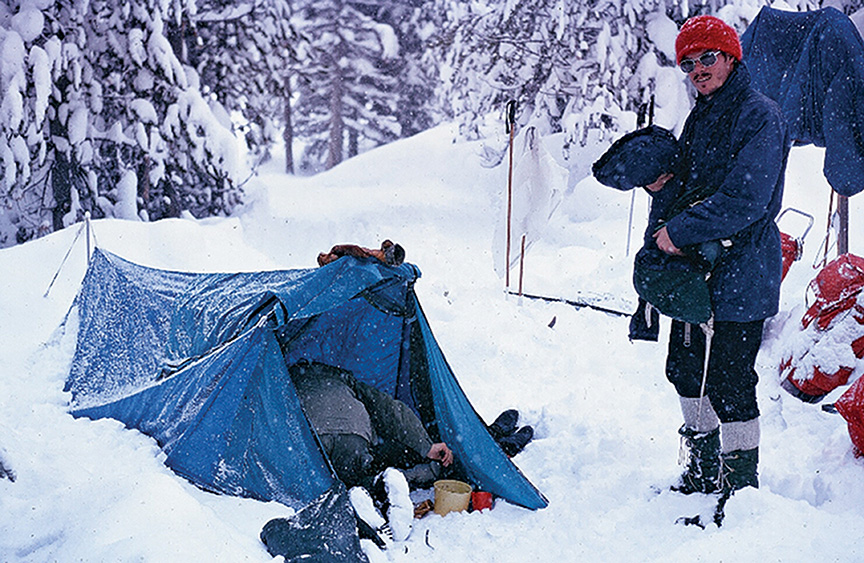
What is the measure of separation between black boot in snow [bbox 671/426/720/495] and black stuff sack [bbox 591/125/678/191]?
3.42ft

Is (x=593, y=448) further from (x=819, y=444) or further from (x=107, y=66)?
(x=107, y=66)

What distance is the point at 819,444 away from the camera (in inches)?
132

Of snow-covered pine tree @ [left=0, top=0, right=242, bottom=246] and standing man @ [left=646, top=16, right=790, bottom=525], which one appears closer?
standing man @ [left=646, top=16, right=790, bottom=525]

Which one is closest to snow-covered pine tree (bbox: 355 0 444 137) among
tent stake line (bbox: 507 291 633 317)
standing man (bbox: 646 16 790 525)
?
tent stake line (bbox: 507 291 633 317)

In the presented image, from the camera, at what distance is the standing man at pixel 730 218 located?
244 cm

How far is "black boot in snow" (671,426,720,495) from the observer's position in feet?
9.29

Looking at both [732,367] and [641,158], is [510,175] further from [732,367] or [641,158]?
[732,367]

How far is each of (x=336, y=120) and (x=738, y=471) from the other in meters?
19.7

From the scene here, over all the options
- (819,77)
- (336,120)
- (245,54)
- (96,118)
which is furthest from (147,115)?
(336,120)

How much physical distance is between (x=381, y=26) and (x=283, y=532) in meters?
19.2

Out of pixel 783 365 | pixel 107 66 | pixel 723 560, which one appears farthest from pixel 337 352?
pixel 107 66

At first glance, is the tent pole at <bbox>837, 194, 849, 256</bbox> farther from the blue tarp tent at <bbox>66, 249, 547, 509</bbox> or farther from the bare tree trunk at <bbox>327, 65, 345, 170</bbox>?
the bare tree trunk at <bbox>327, 65, 345, 170</bbox>

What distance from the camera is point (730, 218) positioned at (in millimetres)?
2436

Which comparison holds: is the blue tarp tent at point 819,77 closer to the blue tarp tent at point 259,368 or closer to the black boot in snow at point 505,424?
the black boot in snow at point 505,424
